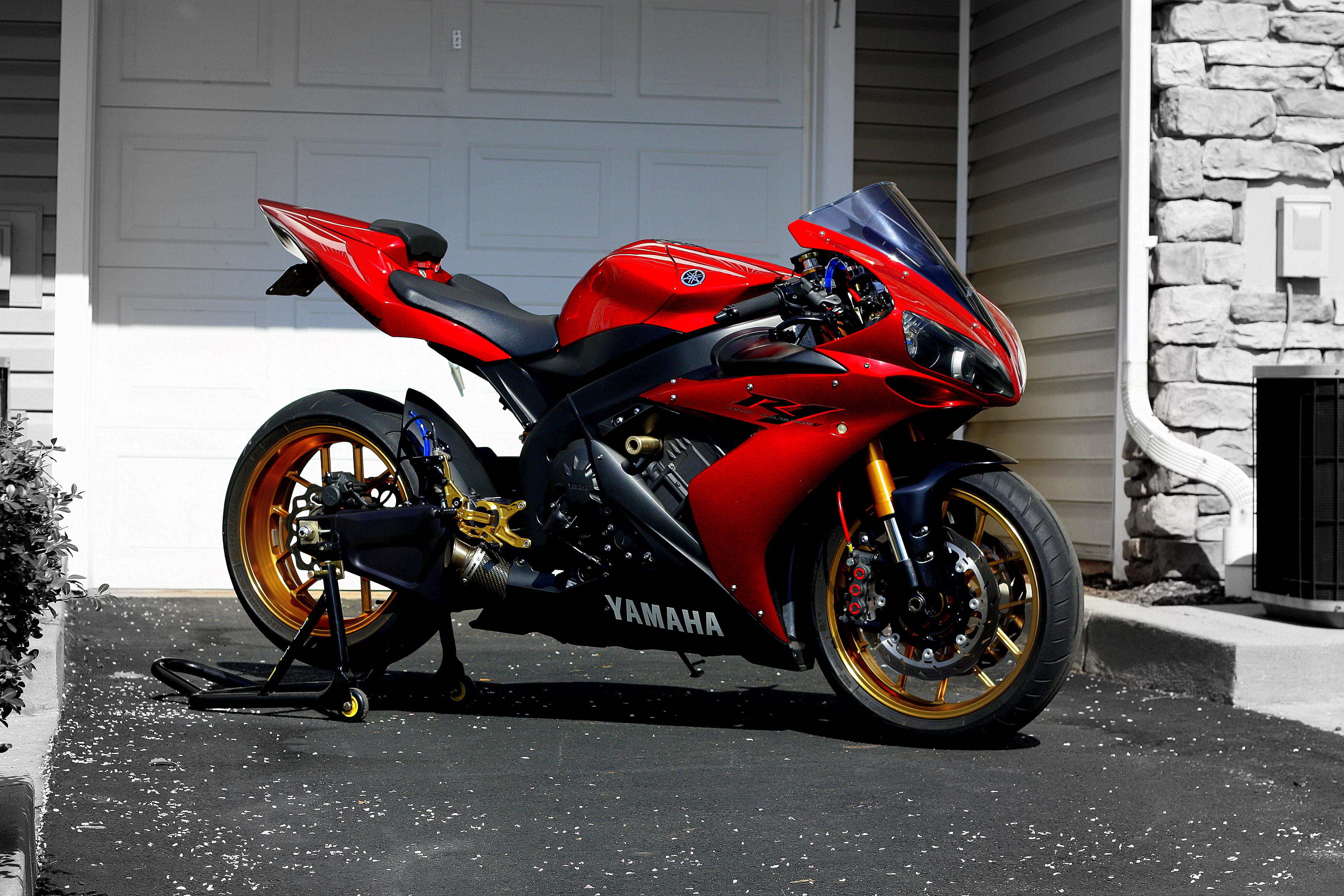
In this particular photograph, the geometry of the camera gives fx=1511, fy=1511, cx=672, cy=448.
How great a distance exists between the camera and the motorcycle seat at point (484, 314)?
3805mm

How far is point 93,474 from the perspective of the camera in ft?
20.2

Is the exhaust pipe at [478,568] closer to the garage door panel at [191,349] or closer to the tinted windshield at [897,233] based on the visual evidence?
the tinted windshield at [897,233]

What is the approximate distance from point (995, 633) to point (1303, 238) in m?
2.73

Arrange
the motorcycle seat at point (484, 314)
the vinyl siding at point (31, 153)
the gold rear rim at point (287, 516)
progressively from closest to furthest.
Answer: the motorcycle seat at point (484, 314) → the gold rear rim at point (287, 516) → the vinyl siding at point (31, 153)

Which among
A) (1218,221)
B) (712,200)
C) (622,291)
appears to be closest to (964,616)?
(622,291)

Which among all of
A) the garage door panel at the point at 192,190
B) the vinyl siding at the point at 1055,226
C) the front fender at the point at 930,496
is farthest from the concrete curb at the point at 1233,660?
the garage door panel at the point at 192,190

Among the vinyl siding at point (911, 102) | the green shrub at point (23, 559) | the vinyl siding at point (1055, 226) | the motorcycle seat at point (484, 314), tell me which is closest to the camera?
the green shrub at point (23, 559)

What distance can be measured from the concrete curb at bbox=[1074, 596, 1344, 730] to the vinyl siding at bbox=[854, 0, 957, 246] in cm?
288

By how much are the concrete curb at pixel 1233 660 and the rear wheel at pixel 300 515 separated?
212 cm

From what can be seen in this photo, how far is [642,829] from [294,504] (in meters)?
1.77

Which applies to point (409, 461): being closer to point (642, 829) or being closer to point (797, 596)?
point (797, 596)

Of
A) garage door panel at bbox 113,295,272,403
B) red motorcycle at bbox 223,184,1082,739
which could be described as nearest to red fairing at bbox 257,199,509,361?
red motorcycle at bbox 223,184,1082,739

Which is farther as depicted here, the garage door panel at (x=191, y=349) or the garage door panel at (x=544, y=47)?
the garage door panel at (x=544, y=47)

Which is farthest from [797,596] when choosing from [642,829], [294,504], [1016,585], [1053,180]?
[1053,180]
